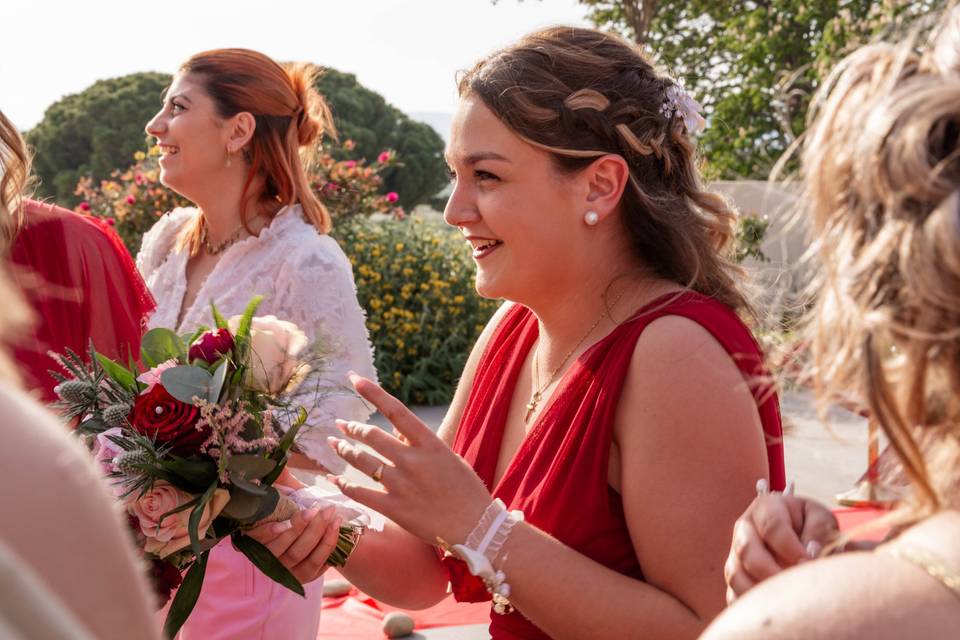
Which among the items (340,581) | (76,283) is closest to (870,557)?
(76,283)

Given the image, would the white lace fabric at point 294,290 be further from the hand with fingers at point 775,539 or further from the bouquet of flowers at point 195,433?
the hand with fingers at point 775,539

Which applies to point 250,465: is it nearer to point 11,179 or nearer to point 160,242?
point 11,179

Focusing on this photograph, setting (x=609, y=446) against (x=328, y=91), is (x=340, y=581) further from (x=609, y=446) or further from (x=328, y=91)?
(x=328, y=91)

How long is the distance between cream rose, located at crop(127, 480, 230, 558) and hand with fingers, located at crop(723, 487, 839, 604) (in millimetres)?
1095

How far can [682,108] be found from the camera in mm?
2580

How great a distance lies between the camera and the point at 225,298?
379 cm

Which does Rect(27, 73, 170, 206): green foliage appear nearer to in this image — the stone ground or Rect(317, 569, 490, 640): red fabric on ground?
the stone ground

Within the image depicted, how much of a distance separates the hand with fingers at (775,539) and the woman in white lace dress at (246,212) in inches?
86.8

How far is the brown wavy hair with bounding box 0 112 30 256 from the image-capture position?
9.76ft

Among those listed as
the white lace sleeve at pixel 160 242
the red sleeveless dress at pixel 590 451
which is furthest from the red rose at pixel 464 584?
the white lace sleeve at pixel 160 242

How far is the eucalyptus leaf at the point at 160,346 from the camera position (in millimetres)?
2320

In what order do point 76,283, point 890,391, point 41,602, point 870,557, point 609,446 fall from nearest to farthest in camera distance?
point 41,602, point 870,557, point 890,391, point 609,446, point 76,283

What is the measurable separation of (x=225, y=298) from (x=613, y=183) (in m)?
1.84

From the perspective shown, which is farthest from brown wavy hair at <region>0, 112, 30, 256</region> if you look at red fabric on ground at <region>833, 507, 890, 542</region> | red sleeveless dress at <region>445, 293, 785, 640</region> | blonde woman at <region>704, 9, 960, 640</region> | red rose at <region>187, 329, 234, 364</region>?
red fabric on ground at <region>833, 507, 890, 542</region>
